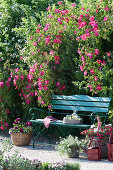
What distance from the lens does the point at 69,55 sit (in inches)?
270

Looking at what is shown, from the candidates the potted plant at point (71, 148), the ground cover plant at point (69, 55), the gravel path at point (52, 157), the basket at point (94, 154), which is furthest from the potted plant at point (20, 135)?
the basket at point (94, 154)

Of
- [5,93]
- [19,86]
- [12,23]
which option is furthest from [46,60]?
[12,23]

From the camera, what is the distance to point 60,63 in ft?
22.8

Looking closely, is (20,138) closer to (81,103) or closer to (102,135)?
(81,103)

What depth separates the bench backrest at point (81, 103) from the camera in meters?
6.14

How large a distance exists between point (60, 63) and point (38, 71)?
472 mm

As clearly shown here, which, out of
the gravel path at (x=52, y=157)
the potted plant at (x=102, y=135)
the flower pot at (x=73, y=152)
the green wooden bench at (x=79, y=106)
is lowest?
the gravel path at (x=52, y=157)

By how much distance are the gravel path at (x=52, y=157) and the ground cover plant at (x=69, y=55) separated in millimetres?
1079

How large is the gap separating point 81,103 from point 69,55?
1033 mm

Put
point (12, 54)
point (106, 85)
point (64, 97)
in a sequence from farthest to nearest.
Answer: point (12, 54)
point (64, 97)
point (106, 85)

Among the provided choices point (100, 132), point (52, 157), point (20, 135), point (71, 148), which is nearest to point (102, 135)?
point (100, 132)

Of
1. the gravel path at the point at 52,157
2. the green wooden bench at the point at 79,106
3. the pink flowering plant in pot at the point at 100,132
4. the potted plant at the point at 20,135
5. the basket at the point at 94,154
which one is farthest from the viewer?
the potted plant at the point at 20,135

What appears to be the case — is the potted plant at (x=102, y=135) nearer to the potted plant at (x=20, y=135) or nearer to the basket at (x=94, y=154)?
the basket at (x=94, y=154)

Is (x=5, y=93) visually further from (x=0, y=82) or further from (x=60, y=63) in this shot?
(x=60, y=63)
